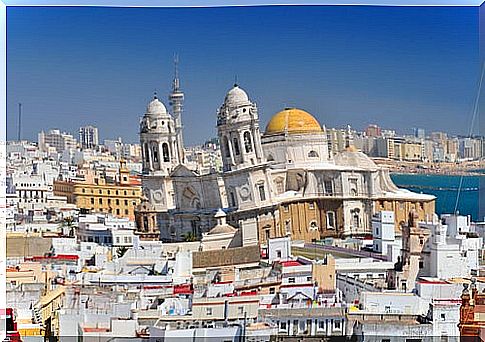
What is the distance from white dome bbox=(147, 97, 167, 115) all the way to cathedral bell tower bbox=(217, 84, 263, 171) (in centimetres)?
25

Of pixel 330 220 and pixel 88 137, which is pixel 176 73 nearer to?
pixel 88 137

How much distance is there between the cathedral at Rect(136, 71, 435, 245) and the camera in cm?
539

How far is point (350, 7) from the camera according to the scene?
5.25m

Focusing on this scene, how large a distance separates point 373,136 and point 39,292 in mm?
1622

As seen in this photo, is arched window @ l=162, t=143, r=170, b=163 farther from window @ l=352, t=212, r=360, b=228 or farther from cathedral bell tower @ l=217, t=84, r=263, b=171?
window @ l=352, t=212, r=360, b=228

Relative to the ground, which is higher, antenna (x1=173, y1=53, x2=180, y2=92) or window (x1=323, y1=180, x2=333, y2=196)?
antenna (x1=173, y1=53, x2=180, y2=92)

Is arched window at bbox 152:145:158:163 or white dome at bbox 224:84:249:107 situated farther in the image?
arched window at bbox 152:145:158:163

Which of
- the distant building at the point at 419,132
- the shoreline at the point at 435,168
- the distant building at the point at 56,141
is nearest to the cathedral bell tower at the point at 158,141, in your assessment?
the distant building at the point at 56,141

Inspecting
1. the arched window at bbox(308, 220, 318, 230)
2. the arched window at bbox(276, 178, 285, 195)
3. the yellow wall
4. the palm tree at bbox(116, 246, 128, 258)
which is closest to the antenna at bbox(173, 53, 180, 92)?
the yellow wall

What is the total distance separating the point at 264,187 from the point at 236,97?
43 centimetres

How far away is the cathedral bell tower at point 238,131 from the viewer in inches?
209

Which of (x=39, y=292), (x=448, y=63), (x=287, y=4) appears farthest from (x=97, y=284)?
(x=448, y=63)

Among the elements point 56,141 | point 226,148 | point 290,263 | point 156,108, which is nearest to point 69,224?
point 56,141

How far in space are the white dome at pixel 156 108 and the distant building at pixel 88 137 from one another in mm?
256
